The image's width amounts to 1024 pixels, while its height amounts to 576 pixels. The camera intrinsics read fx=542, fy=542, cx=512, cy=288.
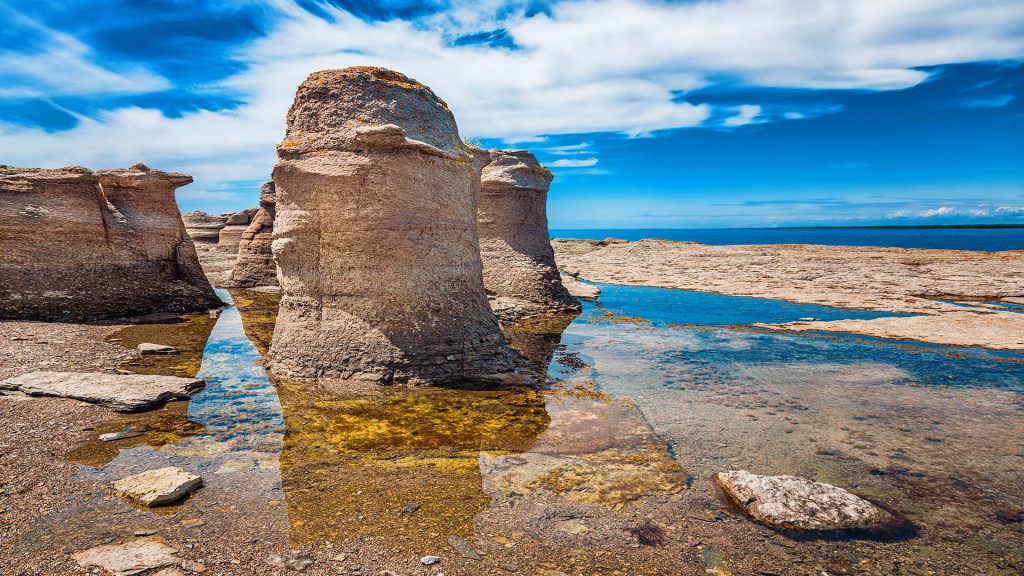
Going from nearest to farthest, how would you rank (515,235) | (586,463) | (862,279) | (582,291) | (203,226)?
(586,463) → (515,235) → (582,291) → (862,279) → (203,226)

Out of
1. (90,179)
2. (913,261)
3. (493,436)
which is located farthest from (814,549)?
(913,261)

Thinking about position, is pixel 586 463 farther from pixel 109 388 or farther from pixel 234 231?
pixel 234 231

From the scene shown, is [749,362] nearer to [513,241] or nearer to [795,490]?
[795,490]

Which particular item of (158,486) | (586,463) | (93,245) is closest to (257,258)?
(93,245)

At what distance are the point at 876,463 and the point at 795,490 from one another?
1679 millimetres

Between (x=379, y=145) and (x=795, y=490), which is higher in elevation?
(x=379, y=145)

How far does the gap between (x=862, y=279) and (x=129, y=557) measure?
26055 millimetres

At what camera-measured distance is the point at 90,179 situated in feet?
41.8

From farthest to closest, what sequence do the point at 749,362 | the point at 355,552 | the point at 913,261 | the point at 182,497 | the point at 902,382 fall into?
the point at 913,261 → the point at 749,362 → the point at 902,382 → the point at 182,497 → the point at 355,552

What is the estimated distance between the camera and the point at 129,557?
3631mm

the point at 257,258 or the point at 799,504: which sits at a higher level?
the point at 257,258

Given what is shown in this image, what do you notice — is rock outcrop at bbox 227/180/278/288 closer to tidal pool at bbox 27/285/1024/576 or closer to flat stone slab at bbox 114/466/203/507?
tidal pool at bbox 27/285/1024/576

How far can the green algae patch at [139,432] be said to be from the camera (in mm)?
5293

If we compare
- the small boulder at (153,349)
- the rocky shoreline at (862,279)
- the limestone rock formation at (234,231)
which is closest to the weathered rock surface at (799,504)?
the small boulder at (153,349)
